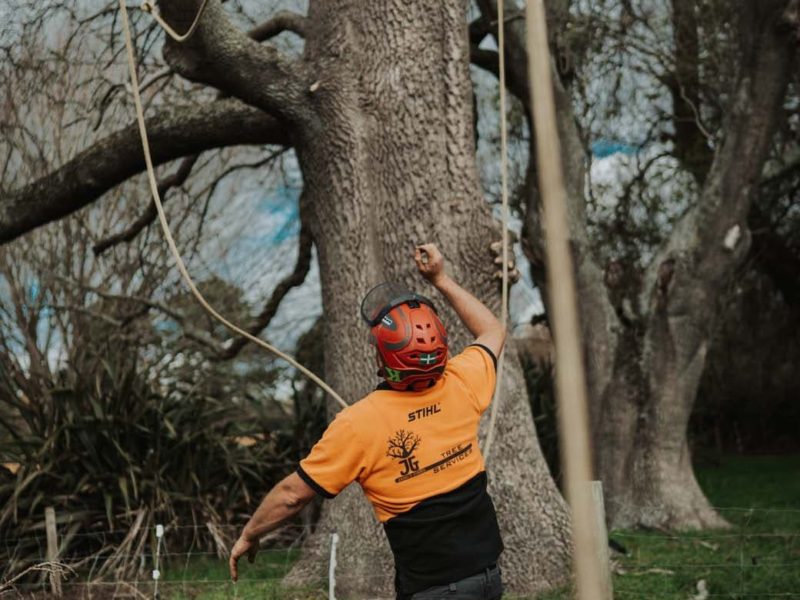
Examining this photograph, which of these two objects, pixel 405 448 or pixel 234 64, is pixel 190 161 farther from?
pixel 405 448

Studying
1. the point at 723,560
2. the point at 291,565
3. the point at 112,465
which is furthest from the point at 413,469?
the point at 112,465

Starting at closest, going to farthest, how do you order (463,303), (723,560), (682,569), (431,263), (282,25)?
1. (431,263)
2. (463,303)
3. (682,569)
4. (723,560)
5. (282,25)

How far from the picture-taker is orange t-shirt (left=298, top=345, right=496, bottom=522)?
12.5 feet

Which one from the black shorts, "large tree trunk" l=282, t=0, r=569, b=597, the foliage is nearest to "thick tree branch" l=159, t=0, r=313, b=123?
"large tree trunk" l=282, t=0, r=569, b=597

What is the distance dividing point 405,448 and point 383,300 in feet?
2.28

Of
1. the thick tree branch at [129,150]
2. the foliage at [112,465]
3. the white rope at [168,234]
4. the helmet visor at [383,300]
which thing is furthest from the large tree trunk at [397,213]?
the helmet visor at [383,300]

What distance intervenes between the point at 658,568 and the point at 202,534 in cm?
376

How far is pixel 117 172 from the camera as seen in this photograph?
8.48 meters

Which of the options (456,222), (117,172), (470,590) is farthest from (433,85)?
(470,590)

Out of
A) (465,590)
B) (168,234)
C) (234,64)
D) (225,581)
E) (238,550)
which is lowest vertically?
(225,581)

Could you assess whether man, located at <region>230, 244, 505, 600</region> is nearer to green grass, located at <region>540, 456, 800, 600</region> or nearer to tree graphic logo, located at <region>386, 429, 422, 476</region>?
tree graphic logo, located at <region>386, 429, 422, 476</region>

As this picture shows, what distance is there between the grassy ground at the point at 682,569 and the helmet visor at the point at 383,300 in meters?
3.08

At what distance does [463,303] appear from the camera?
4.49 meters

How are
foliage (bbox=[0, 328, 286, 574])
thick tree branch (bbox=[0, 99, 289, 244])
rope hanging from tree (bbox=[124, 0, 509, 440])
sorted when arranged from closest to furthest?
rope hanging from tree (bbox=[124, 0, 509, 440]) → thick tree branch (bbox=[0, 99, 289, 244]) → foliage (bbox=[0, 328, 286, 574])
